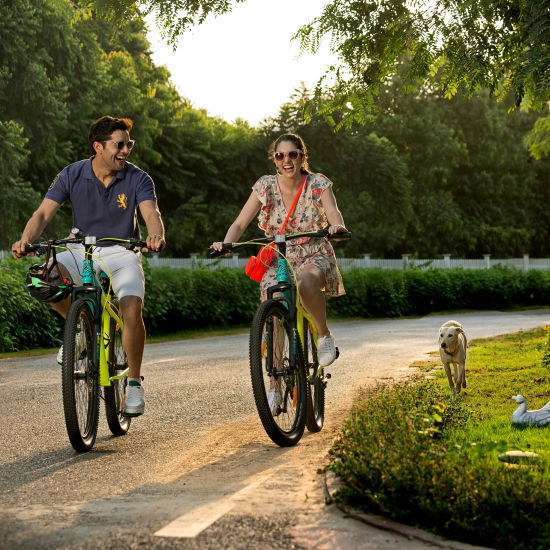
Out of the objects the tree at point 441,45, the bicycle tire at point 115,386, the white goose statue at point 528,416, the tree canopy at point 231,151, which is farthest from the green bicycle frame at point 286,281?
the tree canopy at point 231,151

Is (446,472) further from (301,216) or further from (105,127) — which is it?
(105,127)

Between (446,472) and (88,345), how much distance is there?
276 cm

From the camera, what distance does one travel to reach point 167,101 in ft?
135

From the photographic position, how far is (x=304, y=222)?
23.2 ft

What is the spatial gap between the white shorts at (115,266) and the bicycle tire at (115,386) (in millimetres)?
224

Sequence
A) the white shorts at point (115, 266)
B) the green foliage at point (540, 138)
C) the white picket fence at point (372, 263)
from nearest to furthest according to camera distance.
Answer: the white shorts at point (115, 266), the green foliage at point (540, 138), the white picket fence at point (372, 263)

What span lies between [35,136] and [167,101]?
27.6ft

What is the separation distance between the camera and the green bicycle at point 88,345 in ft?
20.2

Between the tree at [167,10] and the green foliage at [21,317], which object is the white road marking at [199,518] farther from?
the green foliage at [21,317]

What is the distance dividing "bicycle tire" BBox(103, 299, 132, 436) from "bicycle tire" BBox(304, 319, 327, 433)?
4.08 feet

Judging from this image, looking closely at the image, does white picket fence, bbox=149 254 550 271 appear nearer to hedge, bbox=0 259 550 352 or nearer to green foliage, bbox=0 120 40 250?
hedge, bbox=0 259 550 352

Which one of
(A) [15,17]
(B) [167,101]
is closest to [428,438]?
(A) [15,17]

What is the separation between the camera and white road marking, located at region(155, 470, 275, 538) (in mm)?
4363

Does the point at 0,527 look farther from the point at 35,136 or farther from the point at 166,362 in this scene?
the point at 35,136
